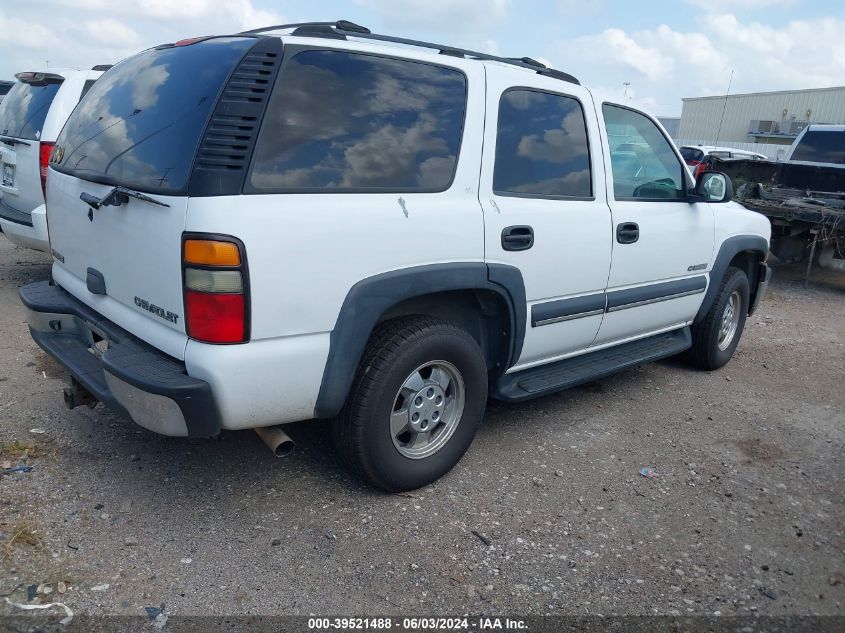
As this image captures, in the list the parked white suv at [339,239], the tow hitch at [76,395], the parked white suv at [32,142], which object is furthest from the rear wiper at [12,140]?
the tow hitch at [76,395]

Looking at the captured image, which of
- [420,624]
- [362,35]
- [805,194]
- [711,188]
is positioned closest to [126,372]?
[420,624]

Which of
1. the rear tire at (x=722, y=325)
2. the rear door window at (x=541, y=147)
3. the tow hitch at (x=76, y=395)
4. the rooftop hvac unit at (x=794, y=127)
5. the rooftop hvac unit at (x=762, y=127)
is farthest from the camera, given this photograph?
the rooftop hvac unit at (x=762, y=127)

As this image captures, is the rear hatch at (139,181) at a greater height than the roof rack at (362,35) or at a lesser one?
lesser

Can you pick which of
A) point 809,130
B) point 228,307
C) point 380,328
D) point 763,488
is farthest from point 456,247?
point 809,130

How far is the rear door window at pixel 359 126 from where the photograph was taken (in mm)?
2602

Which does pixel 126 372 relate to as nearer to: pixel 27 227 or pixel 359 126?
pixel 359 126

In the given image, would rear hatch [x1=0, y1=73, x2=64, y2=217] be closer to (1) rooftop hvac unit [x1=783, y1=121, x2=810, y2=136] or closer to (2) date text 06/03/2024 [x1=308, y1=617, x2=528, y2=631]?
(2) date text 06/03/2024 [x1=308, y1=617, x2=528, y2=631]

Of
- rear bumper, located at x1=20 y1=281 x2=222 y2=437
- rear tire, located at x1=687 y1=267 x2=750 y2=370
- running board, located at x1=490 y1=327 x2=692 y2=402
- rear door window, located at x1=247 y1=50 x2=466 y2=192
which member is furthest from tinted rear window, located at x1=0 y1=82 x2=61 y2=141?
rear tire, located at x1=687 y1=267 x2=750 y2=370

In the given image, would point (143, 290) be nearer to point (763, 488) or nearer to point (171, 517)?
point (171, 517)

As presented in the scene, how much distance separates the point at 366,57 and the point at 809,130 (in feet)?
32.9

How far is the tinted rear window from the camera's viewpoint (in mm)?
5727

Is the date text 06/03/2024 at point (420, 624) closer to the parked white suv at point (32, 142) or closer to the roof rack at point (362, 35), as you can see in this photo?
the roof rack at point (362, 35)

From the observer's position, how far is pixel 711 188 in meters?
4.49

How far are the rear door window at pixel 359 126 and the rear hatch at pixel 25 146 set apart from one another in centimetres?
382
